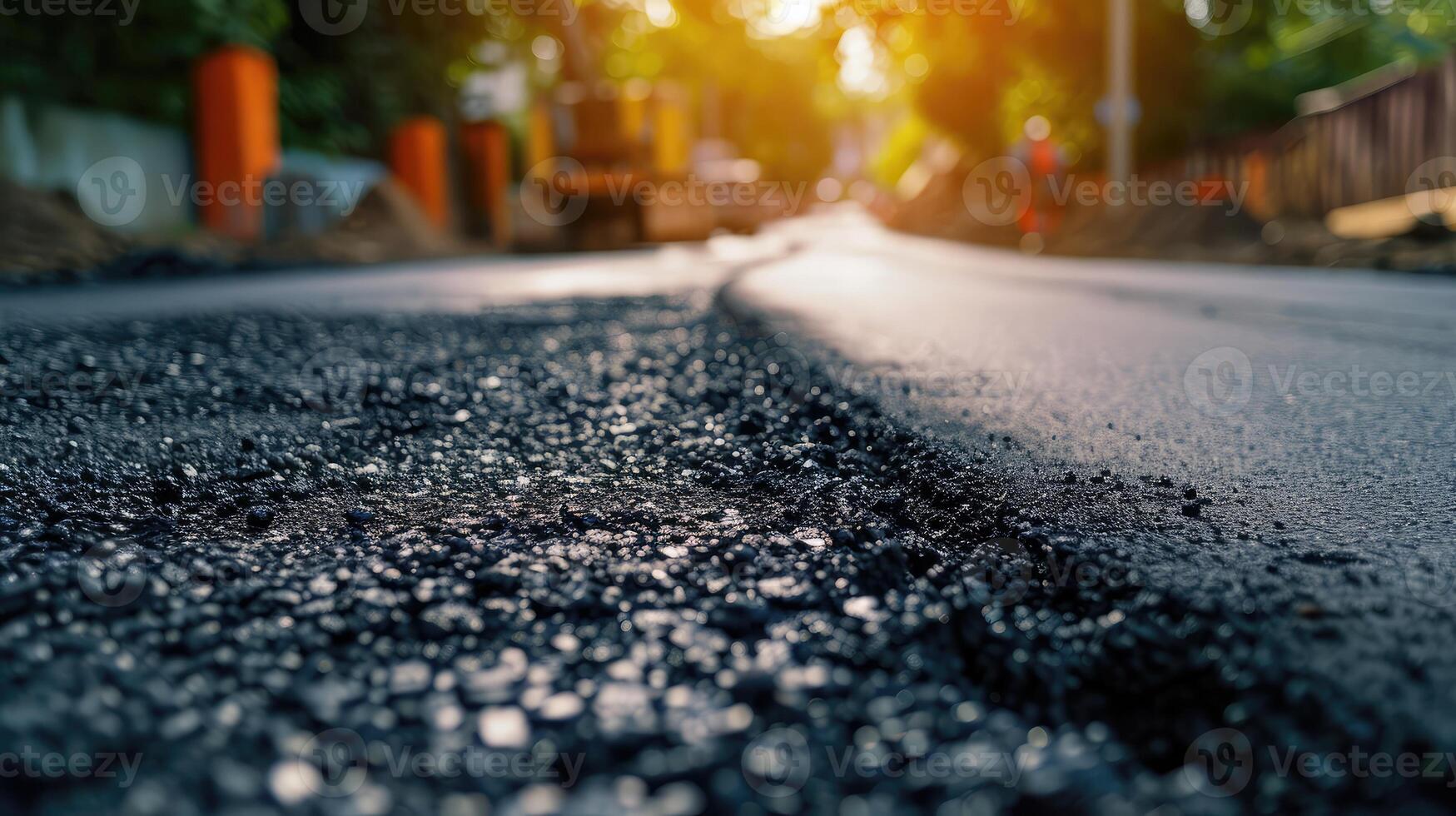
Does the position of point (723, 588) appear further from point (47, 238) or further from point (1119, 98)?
point (1119, 98)

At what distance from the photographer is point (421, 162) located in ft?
59.0

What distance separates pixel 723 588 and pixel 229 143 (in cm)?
1294

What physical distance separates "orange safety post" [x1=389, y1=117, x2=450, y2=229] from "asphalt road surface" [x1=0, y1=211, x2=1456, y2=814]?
1540 centimetres

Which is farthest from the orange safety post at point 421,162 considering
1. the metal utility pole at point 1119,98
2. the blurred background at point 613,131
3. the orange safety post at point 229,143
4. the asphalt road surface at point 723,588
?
the asphalt road surface at point 723,588

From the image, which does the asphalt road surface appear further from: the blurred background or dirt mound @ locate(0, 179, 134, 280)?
the blurred background

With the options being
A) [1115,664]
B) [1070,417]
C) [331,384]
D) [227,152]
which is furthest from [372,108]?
[1115,664]

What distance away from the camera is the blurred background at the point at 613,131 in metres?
11.3

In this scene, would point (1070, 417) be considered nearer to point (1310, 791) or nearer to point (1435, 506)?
point (1435, 506)

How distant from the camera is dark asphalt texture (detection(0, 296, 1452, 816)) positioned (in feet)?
3.24

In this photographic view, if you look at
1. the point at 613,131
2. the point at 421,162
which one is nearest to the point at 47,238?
the point at 613,131

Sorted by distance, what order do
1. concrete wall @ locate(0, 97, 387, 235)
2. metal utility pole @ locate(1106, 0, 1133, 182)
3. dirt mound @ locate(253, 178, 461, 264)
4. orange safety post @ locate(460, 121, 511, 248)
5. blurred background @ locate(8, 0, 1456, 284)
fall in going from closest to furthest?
1. dirt mound @ locate(253, 178, 461, 264)
2. concrete wall @ locate(0, 97, 387, 235)
3. blurred background @ locate(8, 0, 1456, 284)
4. metal utility pole @ locate(1106, 0, 1133, 182)
5. orange safety post @ locate(460, 121, 511, 248)

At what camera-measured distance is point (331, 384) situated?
3.02 m

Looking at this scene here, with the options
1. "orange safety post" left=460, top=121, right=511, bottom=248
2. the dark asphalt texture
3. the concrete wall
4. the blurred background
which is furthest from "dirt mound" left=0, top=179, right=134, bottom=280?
"orange safety post" left=460, top=121, right=511, bottom=248

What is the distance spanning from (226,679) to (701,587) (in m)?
0.59
